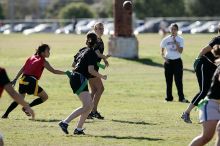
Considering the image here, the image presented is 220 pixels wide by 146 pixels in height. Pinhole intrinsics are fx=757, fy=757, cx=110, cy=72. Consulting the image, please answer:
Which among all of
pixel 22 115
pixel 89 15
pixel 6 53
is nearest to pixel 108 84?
pixel 22 115

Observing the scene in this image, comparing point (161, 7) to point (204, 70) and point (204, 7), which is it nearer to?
point (204, 7)

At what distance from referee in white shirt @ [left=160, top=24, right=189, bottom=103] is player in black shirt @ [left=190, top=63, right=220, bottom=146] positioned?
10.2m

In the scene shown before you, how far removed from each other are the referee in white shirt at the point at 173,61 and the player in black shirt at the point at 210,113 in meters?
10.2

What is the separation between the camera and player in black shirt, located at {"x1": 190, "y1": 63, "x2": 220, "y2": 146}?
34.3 ft

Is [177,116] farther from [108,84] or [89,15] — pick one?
[89,15]

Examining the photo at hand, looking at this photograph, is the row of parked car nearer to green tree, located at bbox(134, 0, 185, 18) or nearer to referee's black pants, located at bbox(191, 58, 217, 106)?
green tree, located at bbox(134, 0, 185, 18)

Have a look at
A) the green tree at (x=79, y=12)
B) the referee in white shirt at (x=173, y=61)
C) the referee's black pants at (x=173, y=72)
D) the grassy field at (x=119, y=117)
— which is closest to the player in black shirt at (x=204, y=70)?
the grassy field at (x=119, y=117)

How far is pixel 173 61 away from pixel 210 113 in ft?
35.7

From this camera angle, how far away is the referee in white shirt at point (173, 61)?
20.8 m

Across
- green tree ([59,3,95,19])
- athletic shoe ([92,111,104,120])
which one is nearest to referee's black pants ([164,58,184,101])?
athletic shoe ([92,111,104,120])

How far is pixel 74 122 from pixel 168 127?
219 cm

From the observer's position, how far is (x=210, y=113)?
10492 mm

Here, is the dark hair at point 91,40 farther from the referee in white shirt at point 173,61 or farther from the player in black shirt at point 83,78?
the referee in white shirt at point 173,61

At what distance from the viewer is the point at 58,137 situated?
44.6 ft
